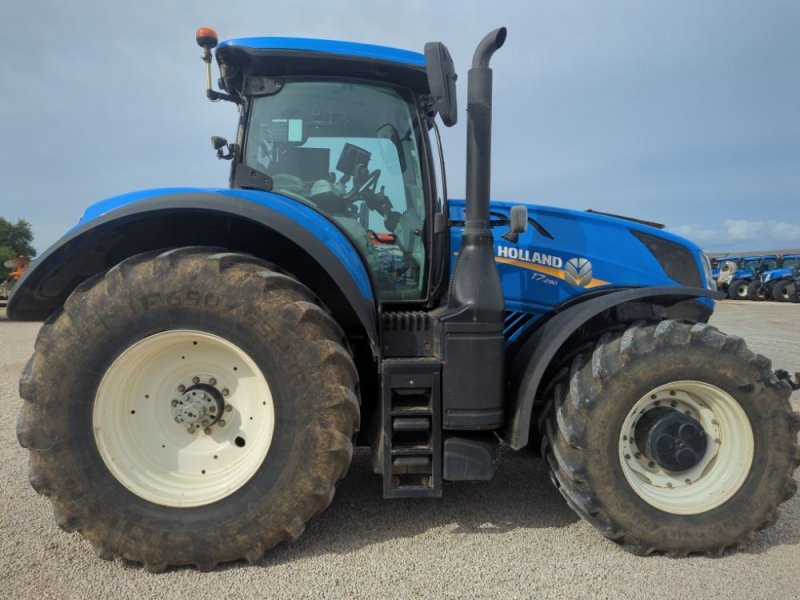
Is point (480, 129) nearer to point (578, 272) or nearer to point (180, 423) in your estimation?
point (578, 272)

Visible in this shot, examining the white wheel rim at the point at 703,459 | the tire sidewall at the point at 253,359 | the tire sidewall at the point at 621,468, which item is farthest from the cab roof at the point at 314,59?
the white wheel rim at the point at 703,459

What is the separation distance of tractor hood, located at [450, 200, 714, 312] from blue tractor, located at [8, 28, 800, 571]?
0.16 meters

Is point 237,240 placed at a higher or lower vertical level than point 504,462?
higher

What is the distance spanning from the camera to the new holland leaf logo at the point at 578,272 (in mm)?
2924

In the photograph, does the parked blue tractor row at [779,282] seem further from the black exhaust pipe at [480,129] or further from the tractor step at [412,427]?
the tractor step at [412,427]

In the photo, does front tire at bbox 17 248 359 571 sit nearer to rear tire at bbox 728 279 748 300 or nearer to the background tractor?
rear tire at bbox 728 279 748 300

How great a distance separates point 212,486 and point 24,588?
0.77m

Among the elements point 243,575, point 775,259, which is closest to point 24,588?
point 243,575

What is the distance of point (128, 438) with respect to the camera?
234cm

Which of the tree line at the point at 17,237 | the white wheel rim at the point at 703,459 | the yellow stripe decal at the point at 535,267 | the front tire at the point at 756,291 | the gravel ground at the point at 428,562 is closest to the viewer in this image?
the gravel ground at the point at 428,562

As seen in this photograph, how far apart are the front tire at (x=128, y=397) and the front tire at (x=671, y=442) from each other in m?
1.05

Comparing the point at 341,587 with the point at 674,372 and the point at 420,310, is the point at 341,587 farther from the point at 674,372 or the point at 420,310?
the point at 674,372

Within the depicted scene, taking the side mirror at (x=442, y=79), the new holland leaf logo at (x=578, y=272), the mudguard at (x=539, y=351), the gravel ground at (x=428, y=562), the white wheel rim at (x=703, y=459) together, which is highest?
the side mirror at (x=442, y=79)

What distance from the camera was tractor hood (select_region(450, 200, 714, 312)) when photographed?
2895 millimetres
